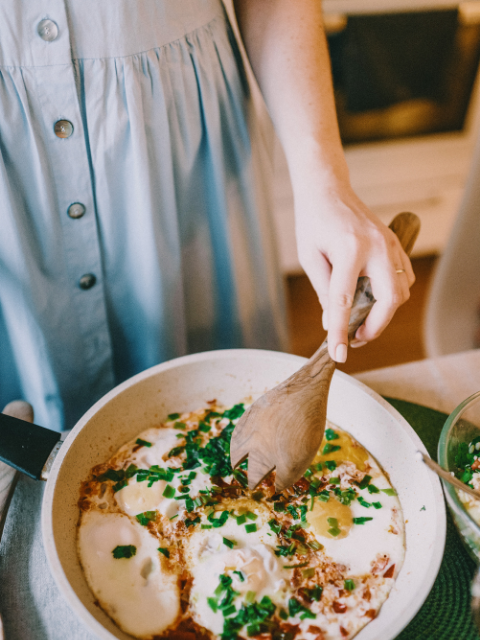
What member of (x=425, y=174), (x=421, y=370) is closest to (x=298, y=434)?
(x=421, y=370)

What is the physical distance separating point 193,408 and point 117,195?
0.44m

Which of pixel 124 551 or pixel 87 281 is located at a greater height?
pixel 87 281

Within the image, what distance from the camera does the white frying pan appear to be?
25.5 inches

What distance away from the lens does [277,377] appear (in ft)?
3.07

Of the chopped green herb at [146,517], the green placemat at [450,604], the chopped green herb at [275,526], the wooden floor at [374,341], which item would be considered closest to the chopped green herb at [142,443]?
the chopped green herb at [146,517]

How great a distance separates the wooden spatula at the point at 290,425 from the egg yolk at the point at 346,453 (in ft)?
0.52

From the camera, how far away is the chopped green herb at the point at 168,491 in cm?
82

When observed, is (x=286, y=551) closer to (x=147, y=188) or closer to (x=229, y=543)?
(x=229, y=543)

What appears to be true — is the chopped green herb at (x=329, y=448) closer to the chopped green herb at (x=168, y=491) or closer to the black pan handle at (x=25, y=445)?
the chopped green herb at (x=168, y=491)

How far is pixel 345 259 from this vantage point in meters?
0.75

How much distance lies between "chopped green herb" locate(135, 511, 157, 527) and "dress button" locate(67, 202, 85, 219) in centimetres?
54

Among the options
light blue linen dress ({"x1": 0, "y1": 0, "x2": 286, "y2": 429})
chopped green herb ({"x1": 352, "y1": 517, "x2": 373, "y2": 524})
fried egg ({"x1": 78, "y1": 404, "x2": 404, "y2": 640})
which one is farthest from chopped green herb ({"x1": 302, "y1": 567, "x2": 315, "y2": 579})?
light blue linen dress ({"x1": 0, "y1": 0, "x2": 286, "y2": 429})

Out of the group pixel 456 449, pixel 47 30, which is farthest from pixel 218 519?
pixel 47 30

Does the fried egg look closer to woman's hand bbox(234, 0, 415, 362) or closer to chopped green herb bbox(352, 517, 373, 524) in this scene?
chopped green herb bbox(352, 517, 373, 524)
